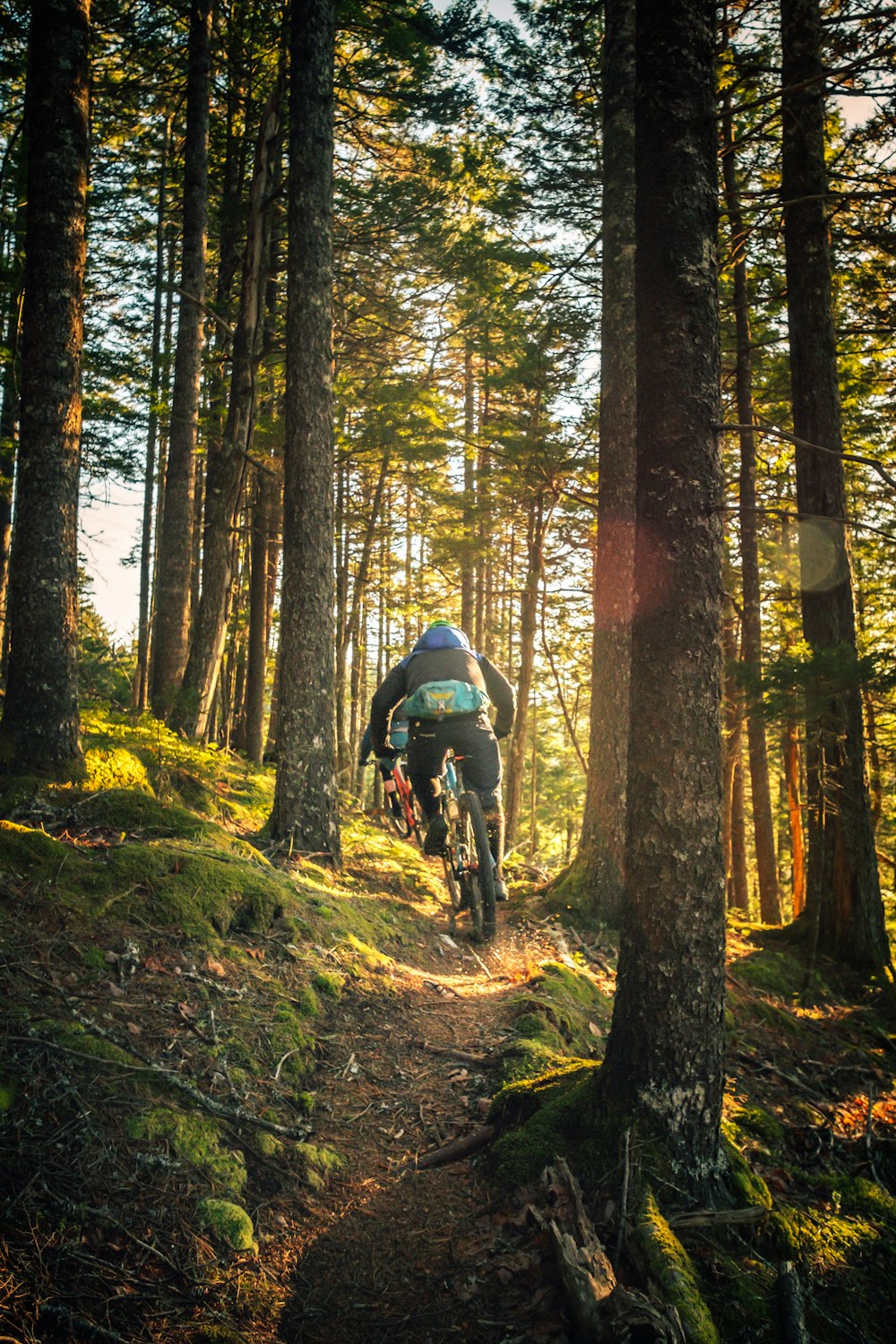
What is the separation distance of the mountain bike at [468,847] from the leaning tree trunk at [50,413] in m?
3.14

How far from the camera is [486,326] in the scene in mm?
14117

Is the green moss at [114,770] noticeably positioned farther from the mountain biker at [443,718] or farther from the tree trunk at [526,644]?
the tree trunk at [526,644]

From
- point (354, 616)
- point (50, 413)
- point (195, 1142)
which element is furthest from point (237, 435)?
point (354, 616)

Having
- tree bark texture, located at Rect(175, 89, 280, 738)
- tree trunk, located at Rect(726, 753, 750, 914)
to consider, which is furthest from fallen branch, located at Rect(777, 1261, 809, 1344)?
tree trunk, located at Rect(726, 753, 750, 914)

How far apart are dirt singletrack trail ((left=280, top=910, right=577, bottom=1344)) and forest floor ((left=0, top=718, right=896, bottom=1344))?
0.01 meters

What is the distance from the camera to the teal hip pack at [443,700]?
21.2ft

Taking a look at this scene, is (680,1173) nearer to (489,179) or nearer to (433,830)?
(433,830)

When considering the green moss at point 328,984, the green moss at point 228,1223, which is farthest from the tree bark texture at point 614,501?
the green moss at point 228,1223

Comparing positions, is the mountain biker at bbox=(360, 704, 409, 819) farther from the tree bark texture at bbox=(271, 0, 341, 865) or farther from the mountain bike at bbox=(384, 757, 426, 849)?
the tree bark texture at bbox=(271, 0, 341, 865)

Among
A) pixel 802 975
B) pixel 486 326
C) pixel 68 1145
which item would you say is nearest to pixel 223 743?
pixel 486 326

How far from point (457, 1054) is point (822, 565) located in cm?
622

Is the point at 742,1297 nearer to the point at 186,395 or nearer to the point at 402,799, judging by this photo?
the point at 402,799

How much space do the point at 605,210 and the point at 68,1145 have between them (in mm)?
8957

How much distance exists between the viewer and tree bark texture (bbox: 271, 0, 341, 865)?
702 cm
